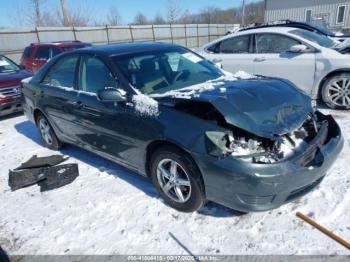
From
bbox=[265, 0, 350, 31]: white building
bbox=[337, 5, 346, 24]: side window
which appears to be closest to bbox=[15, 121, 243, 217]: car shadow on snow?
bbox=[265, 0, 350, 31]: white building

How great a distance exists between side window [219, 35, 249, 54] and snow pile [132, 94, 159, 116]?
4155 mm

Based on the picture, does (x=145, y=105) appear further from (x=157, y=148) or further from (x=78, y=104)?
(x=78, y=104)

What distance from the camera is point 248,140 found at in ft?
8.70

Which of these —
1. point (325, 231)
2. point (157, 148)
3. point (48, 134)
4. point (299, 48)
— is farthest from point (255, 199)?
point (299, 48)

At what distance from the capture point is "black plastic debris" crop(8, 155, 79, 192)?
4.05 meters

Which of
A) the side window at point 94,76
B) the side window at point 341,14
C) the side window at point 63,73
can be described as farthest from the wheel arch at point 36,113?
the side window at point 341,14

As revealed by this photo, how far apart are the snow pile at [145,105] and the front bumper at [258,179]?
2.24 ft

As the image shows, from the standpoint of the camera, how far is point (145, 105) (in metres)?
3.12

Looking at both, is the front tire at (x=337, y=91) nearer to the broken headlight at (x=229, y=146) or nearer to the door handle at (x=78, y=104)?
the broken headlight at (x=229, y=146)

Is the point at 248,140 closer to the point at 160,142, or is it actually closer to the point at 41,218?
the point at 160,142

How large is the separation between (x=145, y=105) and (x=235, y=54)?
4.24 m

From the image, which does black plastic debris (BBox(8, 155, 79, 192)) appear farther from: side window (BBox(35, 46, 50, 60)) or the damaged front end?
side window (BBox(35, 46, 50, 60))

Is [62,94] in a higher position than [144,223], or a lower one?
higher

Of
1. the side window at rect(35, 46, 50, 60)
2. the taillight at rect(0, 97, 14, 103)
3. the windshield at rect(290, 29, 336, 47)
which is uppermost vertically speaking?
the windshield at rect(290, 29, 336, 47)
